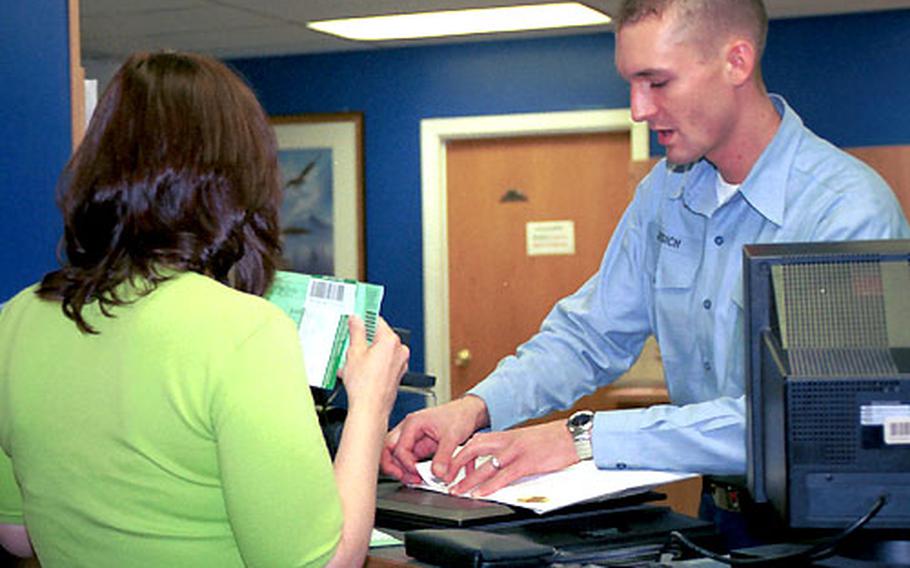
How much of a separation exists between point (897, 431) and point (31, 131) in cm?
215

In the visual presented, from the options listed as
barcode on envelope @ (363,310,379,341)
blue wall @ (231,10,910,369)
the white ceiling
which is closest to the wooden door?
blue wall @ (231,10,910,369)

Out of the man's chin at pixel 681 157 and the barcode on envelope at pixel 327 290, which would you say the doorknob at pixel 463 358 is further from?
the barcode on envelope at pixel 327 290

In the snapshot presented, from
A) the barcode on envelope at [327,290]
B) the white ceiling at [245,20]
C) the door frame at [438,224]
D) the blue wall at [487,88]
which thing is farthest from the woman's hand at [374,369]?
the door frame at [438,224]

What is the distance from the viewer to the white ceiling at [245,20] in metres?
5.47

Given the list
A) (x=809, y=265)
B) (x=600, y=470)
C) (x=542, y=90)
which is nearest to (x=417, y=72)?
(x=542, y=90)

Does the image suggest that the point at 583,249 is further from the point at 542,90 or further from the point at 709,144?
the point at 709,144

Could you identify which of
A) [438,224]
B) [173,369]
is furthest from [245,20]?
[173,369]

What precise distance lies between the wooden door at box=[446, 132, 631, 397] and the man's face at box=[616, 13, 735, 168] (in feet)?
14.3

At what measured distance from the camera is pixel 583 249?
6539 millimetres

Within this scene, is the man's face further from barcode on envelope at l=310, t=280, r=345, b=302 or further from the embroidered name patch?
barcode on envelope at l=310, t=280, r=345, b=302

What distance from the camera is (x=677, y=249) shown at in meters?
2.23

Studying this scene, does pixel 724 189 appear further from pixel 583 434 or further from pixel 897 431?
pixel 897 431

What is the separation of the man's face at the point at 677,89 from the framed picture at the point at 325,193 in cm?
479

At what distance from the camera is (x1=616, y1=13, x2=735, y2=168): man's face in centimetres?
212
